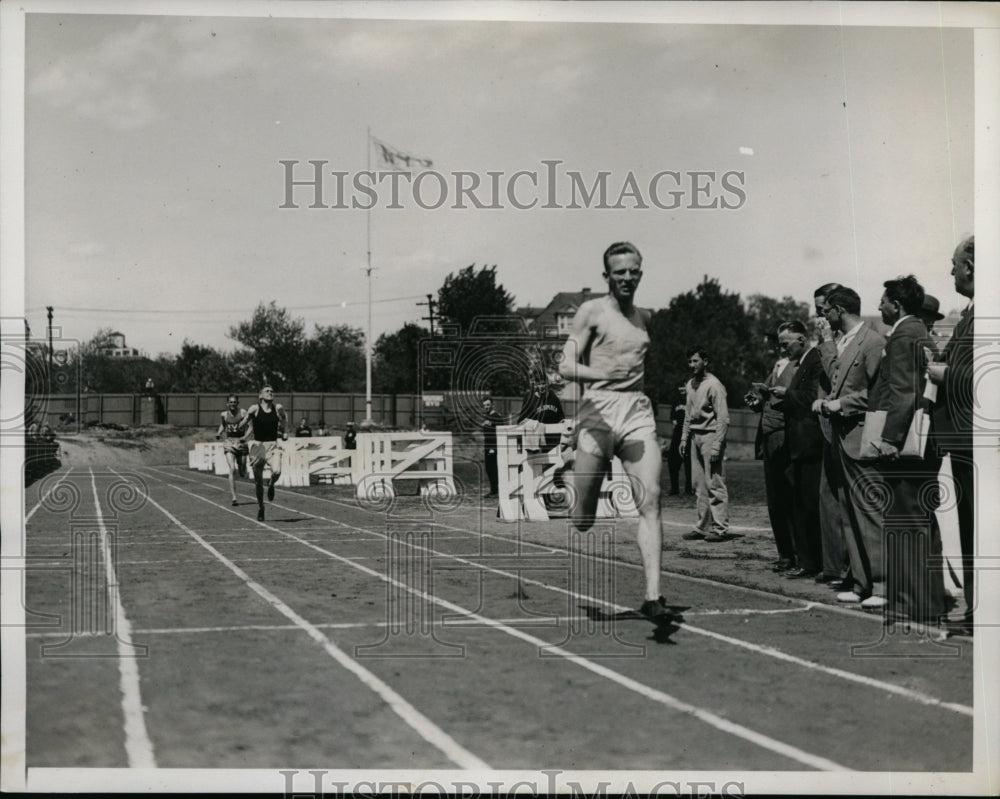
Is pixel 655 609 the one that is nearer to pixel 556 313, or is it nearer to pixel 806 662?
pixel 806 662


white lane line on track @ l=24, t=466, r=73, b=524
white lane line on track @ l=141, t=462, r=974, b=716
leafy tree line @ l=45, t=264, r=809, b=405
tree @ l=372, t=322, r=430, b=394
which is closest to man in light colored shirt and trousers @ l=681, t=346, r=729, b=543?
leafy tree line @ l=45, t=264, r=809, b=405

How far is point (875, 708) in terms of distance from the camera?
483 cm

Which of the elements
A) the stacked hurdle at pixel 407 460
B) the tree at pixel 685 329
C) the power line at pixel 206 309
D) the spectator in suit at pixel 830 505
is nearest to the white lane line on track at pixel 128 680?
the power line at pixel 206 309

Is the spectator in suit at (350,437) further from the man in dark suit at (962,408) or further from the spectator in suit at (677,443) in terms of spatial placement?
the man in dark suit at (962,408)

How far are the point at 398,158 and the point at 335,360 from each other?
3.11 m

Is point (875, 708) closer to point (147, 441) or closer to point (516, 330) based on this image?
point (516, 330)

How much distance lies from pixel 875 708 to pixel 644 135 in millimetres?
3146

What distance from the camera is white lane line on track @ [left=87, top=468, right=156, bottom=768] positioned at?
460cm

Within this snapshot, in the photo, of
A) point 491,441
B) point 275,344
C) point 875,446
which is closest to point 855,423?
point 875,446

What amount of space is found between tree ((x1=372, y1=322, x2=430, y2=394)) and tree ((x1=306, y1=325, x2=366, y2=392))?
140mm

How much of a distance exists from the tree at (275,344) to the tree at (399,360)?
0.59 m

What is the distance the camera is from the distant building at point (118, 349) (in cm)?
651

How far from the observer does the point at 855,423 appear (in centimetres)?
698

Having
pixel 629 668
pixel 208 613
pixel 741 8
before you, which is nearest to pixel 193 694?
pixel 208 613
